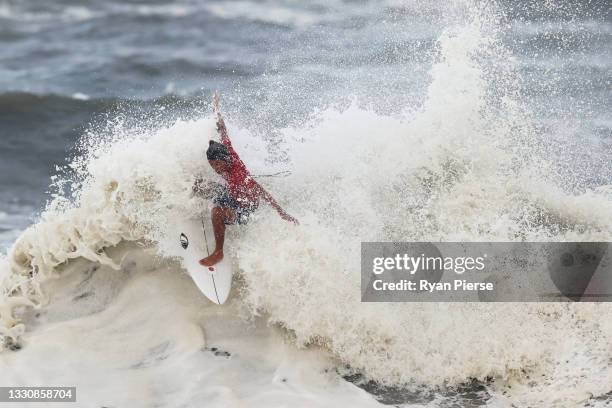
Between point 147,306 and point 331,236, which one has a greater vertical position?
point 331,236

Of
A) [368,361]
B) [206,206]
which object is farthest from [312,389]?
[206,206]

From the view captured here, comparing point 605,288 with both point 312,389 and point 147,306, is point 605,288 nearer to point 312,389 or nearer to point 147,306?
point 312,389

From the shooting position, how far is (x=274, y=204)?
618 centimetres

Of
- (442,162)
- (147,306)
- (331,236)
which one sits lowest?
(147,306)

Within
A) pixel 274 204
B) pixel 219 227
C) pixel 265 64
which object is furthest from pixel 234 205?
pixel 265 64

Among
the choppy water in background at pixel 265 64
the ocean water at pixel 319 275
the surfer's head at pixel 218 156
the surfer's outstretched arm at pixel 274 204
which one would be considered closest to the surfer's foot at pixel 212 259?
the ocean water at pixel 319 275

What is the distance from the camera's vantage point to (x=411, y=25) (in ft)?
42.4

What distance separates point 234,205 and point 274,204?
1.07ft

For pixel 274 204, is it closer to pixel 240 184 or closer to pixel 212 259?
pixel 240 184

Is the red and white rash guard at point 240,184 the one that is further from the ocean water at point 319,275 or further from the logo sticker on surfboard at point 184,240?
the logo sticker on surfboard at point 184,240

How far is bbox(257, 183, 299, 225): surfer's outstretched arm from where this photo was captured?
6.20m

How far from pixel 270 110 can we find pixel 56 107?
4.74 m

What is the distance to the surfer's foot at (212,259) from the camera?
6.17m

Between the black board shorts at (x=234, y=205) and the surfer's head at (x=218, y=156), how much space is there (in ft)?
0.71
